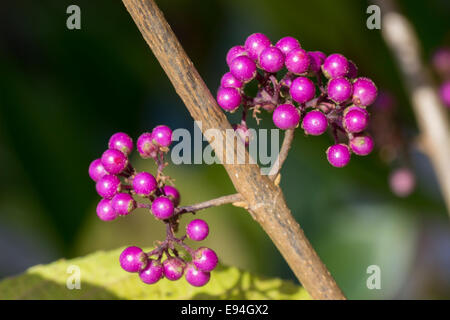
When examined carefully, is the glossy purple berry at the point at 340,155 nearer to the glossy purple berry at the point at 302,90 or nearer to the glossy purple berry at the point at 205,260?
the glossy purple berry at the point at 302,90

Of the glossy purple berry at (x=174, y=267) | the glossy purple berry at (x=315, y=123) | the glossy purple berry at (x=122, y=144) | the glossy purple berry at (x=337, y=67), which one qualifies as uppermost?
the glossy purple berry at (x=337, y=67)

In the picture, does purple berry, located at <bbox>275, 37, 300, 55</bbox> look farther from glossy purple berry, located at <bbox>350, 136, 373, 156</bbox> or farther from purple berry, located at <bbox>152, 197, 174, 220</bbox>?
purple berry, located at <bbox>152, 197, 174, 220</bbox>

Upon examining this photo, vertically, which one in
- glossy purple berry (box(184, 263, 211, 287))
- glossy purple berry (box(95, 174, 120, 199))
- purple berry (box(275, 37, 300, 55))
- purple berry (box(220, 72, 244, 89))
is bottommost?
glossy purple berry (box(184, 263, 211, 287))

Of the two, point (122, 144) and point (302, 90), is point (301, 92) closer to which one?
point (302, 90)

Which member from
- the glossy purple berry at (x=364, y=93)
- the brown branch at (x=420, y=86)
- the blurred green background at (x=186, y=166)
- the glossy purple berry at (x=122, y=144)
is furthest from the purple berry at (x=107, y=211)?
the blurred green background at (x=186, y=166)

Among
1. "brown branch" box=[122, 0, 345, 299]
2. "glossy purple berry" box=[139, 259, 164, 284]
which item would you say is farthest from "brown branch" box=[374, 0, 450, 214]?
"glossy purple berry" box=[139, 259, 164, 284]

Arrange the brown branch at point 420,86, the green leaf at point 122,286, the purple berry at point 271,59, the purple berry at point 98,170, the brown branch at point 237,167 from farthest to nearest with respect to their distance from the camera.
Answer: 1. the brown branch at point 420,86
2. the green leaf at point 122,286
3. the purple berry at point 98,170
4. the purple berry at point 271,59
5. the brown branch at point 237,167

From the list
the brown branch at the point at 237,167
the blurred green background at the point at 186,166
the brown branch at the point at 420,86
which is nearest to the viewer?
the brown branch at the point at 237,167

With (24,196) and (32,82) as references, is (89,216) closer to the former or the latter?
(24,196)
